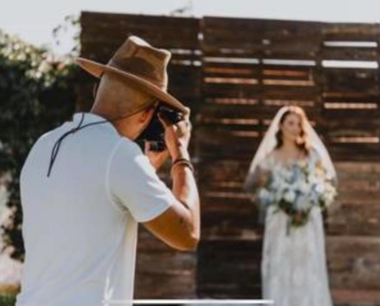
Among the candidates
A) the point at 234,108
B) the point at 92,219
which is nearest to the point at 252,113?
the point at 234,108

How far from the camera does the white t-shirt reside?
1.62m

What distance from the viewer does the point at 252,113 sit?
7.26 m

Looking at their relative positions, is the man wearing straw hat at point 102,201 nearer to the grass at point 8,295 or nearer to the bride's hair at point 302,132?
the grass at point 8,295

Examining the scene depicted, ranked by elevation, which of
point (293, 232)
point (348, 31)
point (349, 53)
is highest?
point (348, 31)

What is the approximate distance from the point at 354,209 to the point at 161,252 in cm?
154

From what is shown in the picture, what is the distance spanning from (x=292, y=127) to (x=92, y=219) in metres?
5.05

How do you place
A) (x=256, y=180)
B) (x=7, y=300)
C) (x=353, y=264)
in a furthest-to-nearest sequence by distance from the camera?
(x=353, y=264)
(x=256, y=180)
(x=7, y=300)

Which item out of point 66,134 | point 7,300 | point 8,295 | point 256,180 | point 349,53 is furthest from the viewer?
point 349,53

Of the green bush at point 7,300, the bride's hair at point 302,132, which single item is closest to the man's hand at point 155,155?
the green bush at point 7,300

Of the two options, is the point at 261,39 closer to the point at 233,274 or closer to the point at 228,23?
the point at 228,23

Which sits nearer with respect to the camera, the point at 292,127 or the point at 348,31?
the point at 292,127

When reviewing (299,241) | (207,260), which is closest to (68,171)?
(299,241)

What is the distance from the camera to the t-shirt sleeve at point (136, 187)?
1.60 meters

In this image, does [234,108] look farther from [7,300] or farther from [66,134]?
[66,134]
